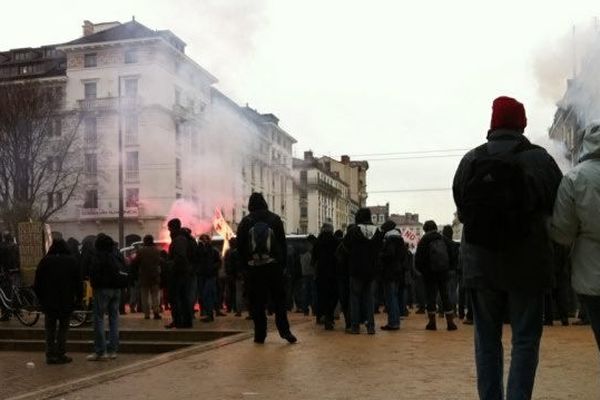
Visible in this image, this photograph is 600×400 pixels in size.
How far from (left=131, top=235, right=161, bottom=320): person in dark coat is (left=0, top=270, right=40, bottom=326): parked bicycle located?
2.13 m

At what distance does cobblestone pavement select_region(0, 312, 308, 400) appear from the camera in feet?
29.2

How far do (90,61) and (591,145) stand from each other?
145ft

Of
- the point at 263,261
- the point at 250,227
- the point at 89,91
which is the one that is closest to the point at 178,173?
the point at 89,91

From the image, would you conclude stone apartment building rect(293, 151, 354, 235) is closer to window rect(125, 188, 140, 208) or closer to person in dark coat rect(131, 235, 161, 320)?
window rect(125, 188, 140, 208)

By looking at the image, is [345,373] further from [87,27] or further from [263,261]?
[87,27]

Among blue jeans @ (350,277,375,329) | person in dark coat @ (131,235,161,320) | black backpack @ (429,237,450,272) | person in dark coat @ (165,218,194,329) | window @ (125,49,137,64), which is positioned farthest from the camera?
window @ (125,49,137,64)

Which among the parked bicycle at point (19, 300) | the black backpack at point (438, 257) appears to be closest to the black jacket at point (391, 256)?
the black backpack at point (438, 257)

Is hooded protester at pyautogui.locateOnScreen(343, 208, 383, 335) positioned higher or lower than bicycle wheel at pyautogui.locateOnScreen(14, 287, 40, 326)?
higher

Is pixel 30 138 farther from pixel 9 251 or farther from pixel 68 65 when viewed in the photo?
pixel 9 251

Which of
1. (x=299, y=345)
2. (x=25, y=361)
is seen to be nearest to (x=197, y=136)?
(x=25, y=361)

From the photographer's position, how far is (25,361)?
11.3 metres

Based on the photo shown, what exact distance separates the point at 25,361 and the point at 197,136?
81.0 ft

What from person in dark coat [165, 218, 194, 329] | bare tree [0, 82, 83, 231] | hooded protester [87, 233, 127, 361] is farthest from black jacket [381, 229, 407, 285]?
bare tree [0, 82, 83, 231]

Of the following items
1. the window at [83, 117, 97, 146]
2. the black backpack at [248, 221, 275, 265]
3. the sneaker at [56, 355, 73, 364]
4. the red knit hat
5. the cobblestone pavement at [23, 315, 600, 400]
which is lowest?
the sneaker at [56, 355, 73, 364]
